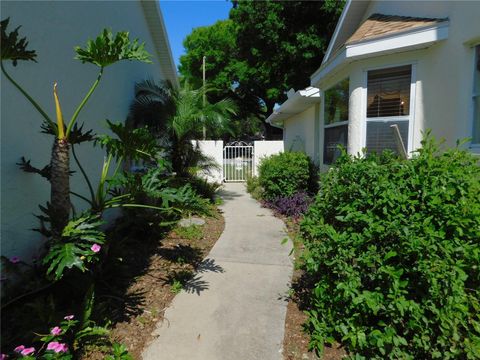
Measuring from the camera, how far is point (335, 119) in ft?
25.7

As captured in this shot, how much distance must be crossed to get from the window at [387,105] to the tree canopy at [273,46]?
13.9m

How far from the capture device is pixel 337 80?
7391 millimetres

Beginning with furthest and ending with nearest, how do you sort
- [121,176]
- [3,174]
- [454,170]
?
[121,176]
[3,174]
[454,170]

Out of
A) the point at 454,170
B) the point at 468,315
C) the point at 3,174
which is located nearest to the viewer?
the point at 468,315

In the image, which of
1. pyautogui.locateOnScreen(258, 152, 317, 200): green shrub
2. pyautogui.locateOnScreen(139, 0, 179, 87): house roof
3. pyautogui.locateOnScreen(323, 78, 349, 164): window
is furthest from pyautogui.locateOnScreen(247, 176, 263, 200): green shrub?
pyautogui.locateOnScreen(139, 0, 179, 87): house roof

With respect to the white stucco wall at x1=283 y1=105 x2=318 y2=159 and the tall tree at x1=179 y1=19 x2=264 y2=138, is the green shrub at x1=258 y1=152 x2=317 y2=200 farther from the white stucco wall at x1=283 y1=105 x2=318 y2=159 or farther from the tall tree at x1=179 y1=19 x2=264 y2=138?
the tall tree at x1=179 y1=19 x2=264 y2=138

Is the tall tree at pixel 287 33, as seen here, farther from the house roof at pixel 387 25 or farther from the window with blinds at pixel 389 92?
the window with blinds at pixel 389 92

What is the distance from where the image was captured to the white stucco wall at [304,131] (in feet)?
35.6

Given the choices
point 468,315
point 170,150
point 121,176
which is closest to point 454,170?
point 468,315

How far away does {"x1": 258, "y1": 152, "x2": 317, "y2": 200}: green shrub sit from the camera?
8.61m

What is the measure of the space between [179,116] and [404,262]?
21.0 ft

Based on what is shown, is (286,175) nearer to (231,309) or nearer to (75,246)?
(231,309)

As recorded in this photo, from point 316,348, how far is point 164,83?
25.2 ft

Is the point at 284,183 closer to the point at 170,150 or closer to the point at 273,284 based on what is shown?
the point at 170,150
